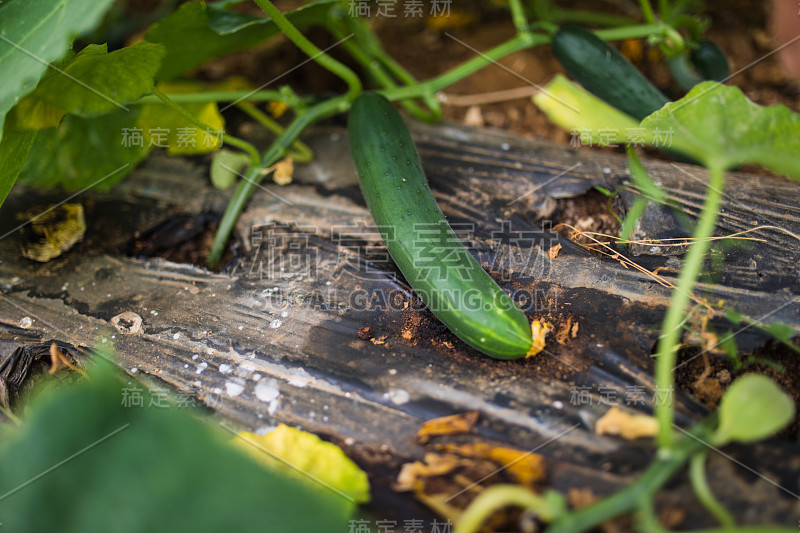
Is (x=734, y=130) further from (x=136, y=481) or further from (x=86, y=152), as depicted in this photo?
(x=86, y=152)

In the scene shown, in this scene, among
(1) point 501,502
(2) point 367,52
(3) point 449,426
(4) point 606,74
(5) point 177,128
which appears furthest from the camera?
(2) point 367,52

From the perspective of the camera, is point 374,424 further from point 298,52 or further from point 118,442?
point 298,52

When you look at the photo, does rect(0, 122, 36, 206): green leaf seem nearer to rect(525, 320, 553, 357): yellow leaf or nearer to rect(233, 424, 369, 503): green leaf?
rect(233, 424, 369, 503): green leaf

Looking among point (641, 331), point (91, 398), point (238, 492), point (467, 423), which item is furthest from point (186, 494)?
point (641, 331)

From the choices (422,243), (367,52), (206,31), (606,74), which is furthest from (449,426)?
(367,52)

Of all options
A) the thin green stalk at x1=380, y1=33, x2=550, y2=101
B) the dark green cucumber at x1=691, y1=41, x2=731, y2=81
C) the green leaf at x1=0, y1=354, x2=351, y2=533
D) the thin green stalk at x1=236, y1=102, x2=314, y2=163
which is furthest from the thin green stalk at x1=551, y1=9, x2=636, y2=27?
the green leaf at x1=0, y1=354, x2=351, y2=533

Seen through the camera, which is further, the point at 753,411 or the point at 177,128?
the point at 177,128

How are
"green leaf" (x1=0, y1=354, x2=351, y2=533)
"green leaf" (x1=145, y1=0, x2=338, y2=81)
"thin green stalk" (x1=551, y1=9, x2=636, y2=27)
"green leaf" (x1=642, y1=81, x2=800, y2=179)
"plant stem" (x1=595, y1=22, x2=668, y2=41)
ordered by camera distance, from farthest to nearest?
1. "thin green stalk" (x1=551, y1=9, x2=636, y2=27)
2. "plant stem" (x1=595, y1=22, x2=668, y2=41)
3. "green leaf" (x1=145, y1=0, x2=338, y2=81)
4. "green leaf" (x1=642, y1=81, x2=800, y2=179)
5. "green leaf" (x1=0, y1=354, x2=351, y2=533)
